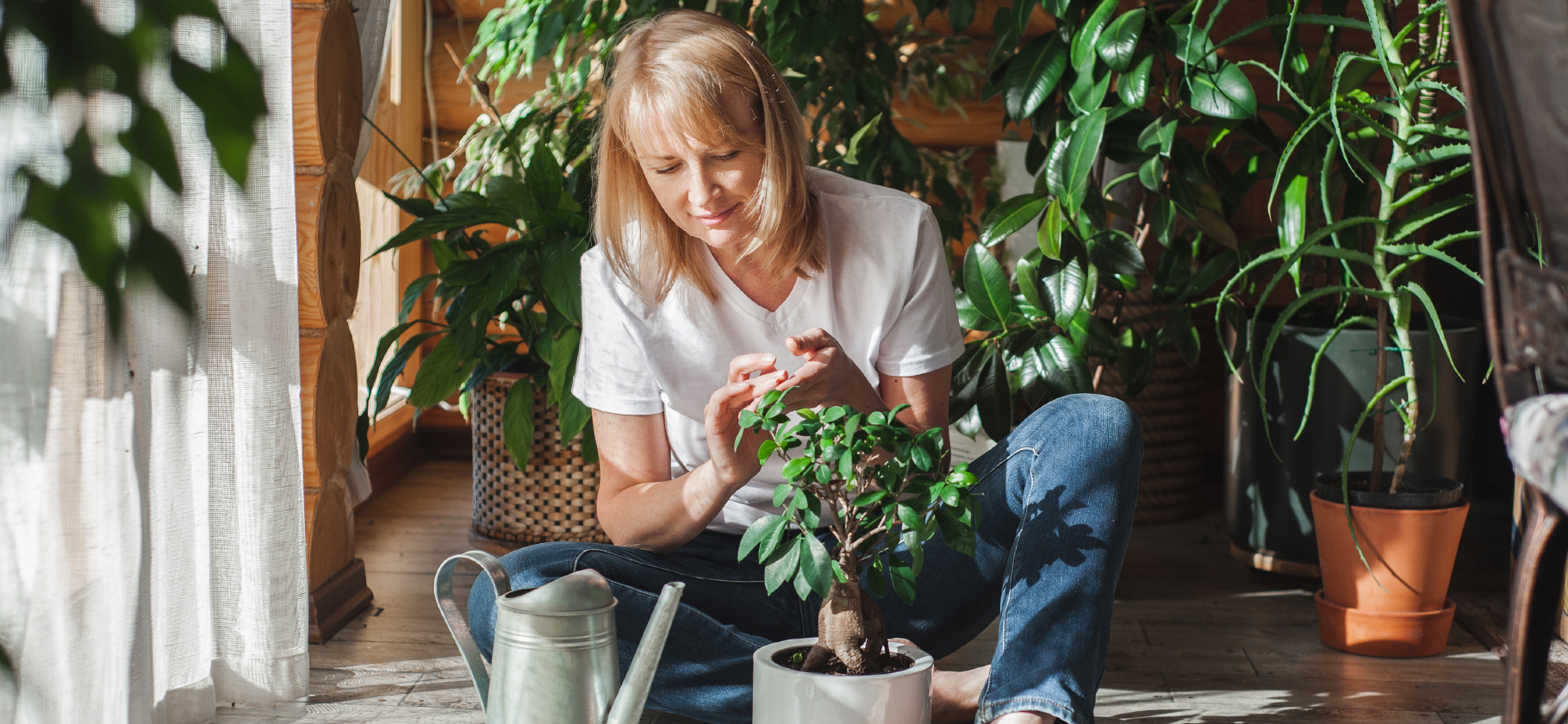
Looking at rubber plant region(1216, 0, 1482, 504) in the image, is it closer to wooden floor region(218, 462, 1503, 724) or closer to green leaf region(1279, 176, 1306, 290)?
green leaf region(1279, 176, 1306, 290)

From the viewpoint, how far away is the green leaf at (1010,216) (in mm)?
1638

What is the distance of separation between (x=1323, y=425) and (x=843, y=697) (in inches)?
45.9

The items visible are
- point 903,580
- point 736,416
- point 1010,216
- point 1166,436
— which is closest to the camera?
point 903,580

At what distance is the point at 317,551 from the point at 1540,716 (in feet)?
4.58

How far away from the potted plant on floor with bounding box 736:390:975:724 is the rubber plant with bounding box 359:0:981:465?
82 centimetres

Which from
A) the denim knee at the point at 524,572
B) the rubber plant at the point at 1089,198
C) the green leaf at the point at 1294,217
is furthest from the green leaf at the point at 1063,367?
the denim knee at the point at 524,572

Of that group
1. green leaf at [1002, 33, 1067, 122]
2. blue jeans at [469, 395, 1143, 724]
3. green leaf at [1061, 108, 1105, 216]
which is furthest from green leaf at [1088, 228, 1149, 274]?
blue jeans at [469, 395, 1143, 724]

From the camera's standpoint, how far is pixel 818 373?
1.01m

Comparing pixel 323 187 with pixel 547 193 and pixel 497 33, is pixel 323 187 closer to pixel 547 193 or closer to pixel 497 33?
pixel 547 193

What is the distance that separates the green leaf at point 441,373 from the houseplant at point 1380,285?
1.11 m

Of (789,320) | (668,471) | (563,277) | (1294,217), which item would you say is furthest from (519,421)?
(1294,217)

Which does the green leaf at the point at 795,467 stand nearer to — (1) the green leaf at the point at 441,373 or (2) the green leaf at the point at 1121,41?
(2) the green leaf at the point at 1121,41

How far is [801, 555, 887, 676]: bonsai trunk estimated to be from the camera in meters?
0.96

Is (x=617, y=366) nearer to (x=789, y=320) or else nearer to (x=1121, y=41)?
(x=789, y=320)
